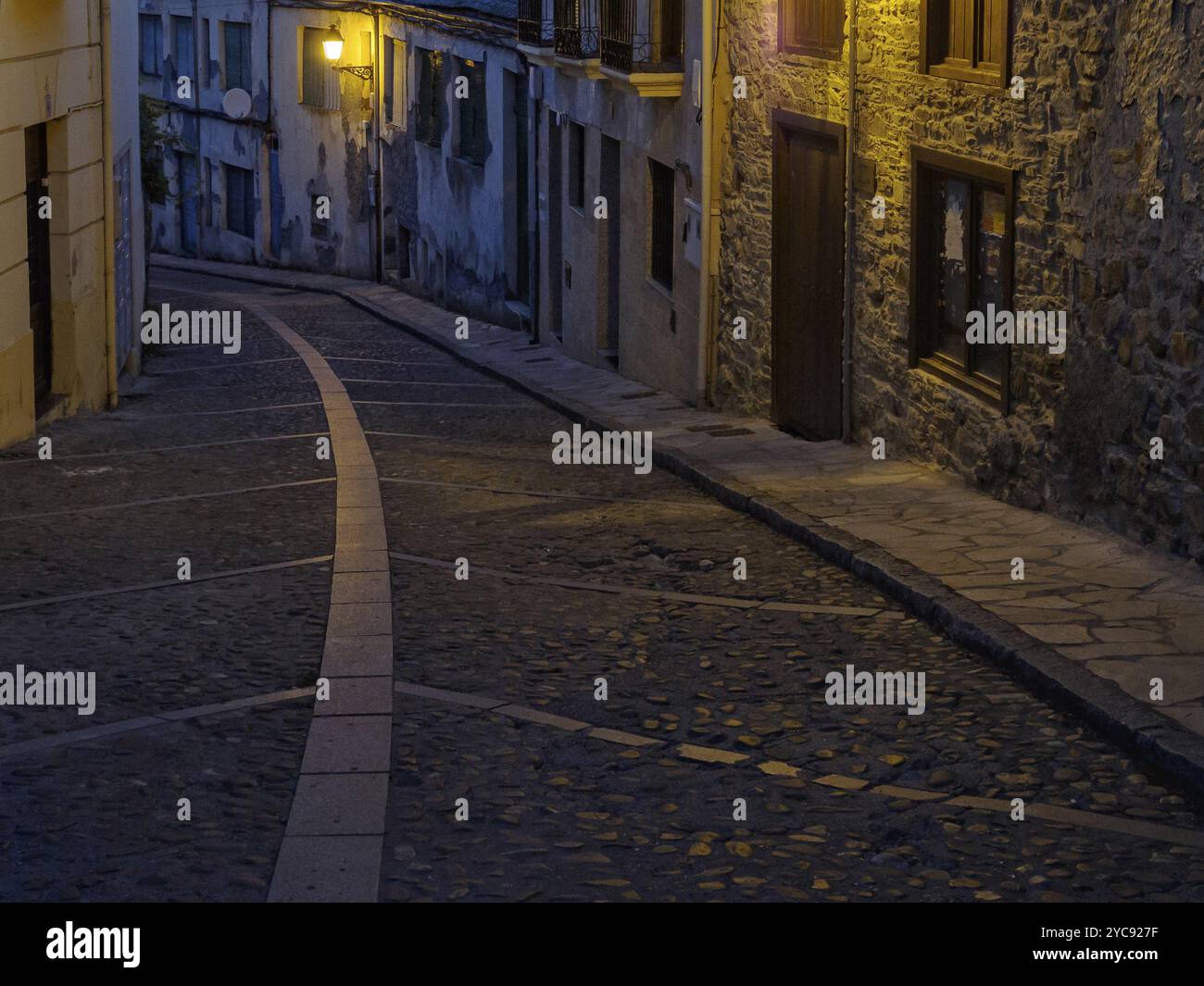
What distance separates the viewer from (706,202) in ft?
50.6

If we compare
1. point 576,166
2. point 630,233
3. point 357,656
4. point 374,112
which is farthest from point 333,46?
point 357,656

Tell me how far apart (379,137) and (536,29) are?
1108 centimetres

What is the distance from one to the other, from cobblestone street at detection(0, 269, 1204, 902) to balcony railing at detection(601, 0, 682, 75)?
6.50 m

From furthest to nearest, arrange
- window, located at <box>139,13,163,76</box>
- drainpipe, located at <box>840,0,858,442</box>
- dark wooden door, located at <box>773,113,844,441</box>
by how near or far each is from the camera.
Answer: window, located at <box>139,13,163,76</box>
dark wooden door, located at <box>773,113,844,441</box>
drainpipe, located at <box>840,0,858,442</box>

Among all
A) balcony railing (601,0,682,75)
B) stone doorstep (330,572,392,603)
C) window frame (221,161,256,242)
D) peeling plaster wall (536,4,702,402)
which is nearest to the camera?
stone doorstep (330,572,392,603)

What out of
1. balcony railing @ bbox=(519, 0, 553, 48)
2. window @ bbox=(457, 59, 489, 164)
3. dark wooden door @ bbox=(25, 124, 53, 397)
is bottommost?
dark wooden door @ bbox=(25, 124, 53, 397)

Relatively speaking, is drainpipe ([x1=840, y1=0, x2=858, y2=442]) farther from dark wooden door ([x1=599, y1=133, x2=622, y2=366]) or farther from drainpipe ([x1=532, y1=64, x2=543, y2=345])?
drainpipe ([x1=532, y1=64, x2=543, y2=345])

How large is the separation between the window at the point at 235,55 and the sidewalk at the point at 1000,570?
2470cm

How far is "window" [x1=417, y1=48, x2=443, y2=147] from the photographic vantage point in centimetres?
2830

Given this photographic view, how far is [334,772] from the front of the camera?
18.8 ft

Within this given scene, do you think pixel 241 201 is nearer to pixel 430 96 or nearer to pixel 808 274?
pixel 430 96

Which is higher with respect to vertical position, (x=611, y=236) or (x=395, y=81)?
(x=395, y=81)

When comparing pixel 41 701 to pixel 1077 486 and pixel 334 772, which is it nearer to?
pixel 334 772

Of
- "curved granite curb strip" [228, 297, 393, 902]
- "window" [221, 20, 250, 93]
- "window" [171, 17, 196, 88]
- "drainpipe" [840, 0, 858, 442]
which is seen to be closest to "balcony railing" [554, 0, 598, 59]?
"drainpipe" [840, 0, 858, 442]
